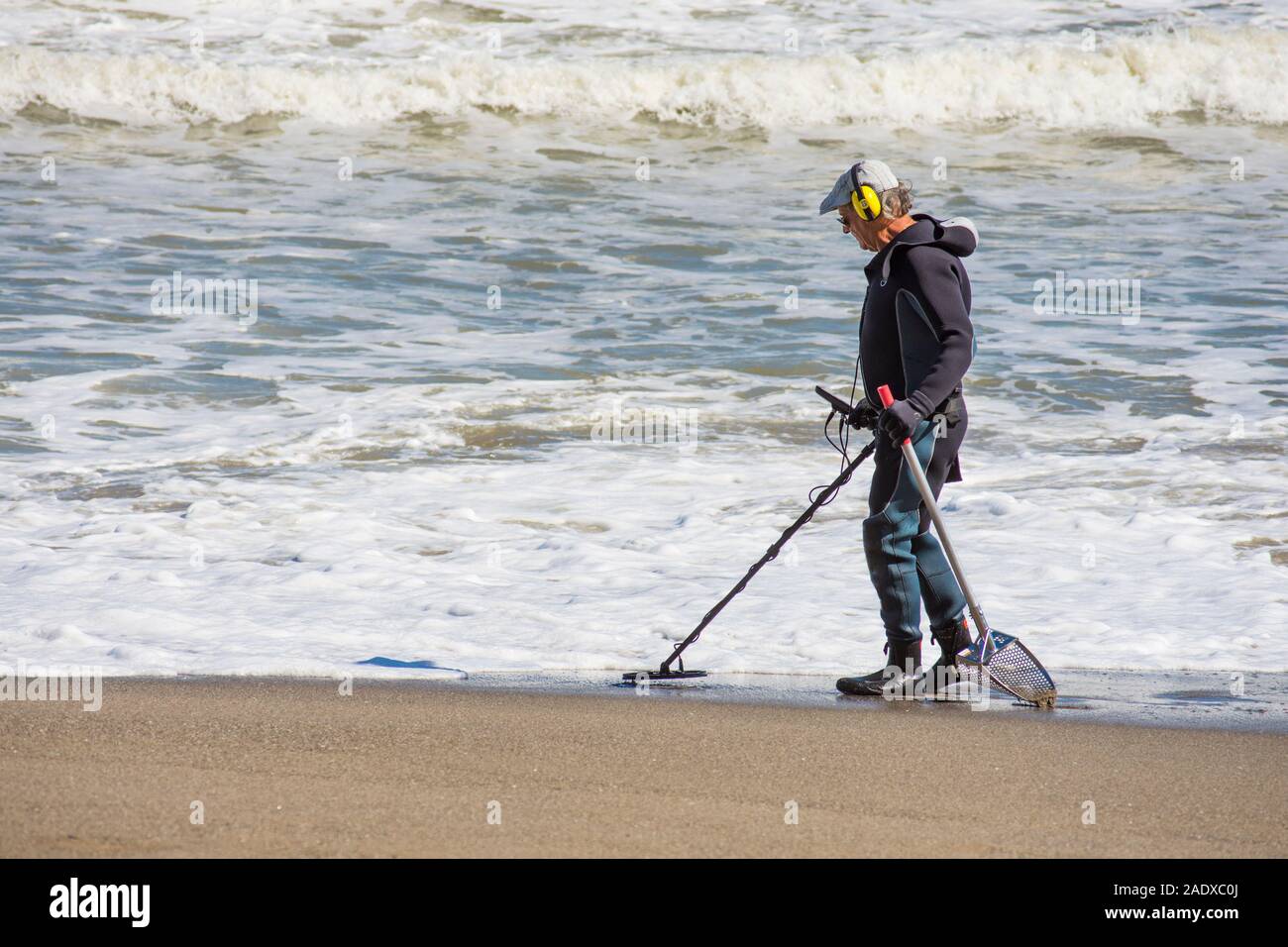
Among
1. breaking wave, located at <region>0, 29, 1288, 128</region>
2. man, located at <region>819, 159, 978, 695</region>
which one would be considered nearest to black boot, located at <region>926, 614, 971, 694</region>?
man, located at <region>819, 159, 978, 695</region>

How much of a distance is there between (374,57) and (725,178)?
6234 millimetres

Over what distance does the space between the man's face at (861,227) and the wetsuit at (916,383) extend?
60 mm

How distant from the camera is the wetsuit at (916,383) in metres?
4.57

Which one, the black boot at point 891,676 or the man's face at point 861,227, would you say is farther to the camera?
the black boot at point 891,676

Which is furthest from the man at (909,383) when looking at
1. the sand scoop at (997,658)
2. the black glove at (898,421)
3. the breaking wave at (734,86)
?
the breaking wave at (734,86)

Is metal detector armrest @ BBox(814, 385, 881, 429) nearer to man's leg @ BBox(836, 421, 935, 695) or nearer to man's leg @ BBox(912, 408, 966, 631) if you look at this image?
man's leg @ BBox(836, 421, 935, 695)

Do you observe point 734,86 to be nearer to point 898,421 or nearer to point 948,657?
point 948,657

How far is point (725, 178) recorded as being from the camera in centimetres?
1828

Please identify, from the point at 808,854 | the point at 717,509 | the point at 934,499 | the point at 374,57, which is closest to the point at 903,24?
the point at 374,57

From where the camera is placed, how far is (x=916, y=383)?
468 centimetres

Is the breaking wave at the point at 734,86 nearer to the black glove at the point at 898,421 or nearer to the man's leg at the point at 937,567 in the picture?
the man's leg at the point at 937,567

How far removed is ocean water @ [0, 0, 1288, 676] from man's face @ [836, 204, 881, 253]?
1.66m

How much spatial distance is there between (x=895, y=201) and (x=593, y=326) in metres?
7.49

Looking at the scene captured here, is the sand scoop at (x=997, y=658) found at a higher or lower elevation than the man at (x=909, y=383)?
lower
